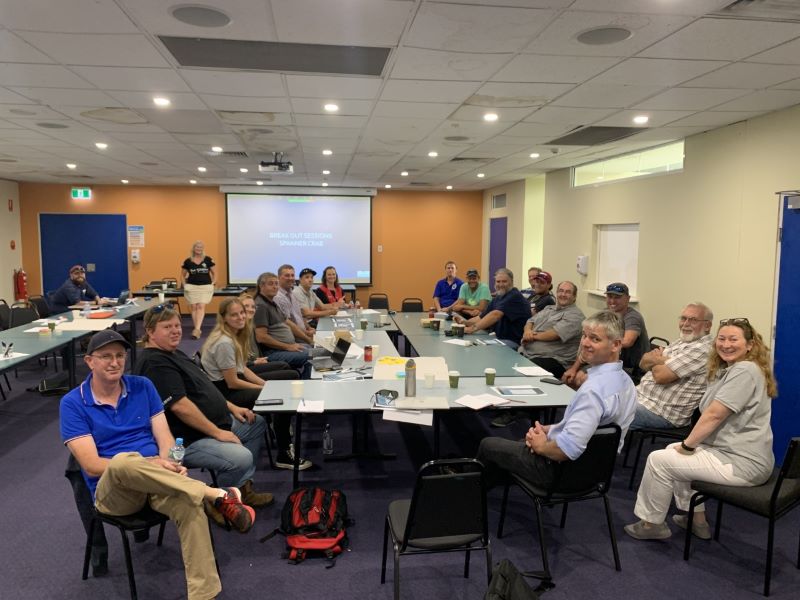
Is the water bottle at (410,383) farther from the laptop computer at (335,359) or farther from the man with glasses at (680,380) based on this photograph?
the man with glasses at (680,380)

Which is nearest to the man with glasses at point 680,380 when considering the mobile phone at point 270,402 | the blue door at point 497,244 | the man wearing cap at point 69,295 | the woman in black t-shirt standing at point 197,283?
the mobile phone at point 270,402

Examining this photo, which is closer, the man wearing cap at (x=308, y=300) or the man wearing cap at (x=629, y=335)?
the man wearing cap at (x=629, y=335)

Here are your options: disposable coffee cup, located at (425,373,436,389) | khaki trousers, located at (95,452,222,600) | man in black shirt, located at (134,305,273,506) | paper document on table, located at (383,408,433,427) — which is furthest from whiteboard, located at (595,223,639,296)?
khaki trousers, located at (95,452,222,600)

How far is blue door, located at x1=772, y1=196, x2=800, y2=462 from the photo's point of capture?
13.5ft

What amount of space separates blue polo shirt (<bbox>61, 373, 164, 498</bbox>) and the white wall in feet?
32.3

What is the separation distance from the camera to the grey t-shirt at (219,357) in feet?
11.9

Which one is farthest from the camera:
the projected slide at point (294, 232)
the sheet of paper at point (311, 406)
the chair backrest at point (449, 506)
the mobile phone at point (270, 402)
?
the projected slide at point (294, 232)

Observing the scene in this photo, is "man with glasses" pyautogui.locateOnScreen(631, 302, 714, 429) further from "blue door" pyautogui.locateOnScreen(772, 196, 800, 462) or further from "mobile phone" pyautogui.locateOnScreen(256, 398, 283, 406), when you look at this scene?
"mobile phone" pyautogui.locateOnScreen(256, 398, 283, 406)

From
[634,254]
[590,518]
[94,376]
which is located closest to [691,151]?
[634,254]

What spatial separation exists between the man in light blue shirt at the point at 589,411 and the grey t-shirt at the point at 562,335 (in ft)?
7.08

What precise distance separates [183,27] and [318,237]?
891 centimetres

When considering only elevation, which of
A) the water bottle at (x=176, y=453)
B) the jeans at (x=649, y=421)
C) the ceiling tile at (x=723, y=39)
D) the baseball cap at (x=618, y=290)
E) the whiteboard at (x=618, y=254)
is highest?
the ceiling tile at (x=723, y=39)

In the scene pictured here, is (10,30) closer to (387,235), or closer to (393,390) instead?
(393,390)

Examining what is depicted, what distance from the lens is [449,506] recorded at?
2.21 meters
